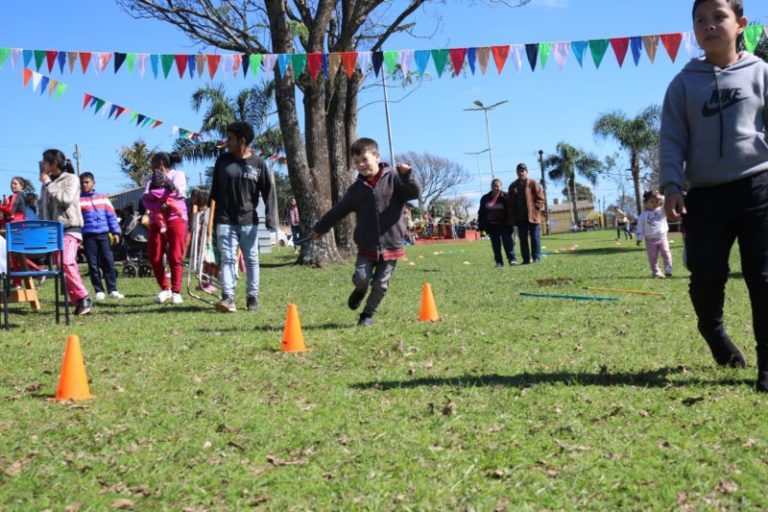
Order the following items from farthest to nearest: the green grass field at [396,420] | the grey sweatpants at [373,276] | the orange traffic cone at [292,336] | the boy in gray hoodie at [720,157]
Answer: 1. the grey sweatpants at [373,276]
2. the orange traffic cone at [292,336]
3. the boy in gray hoodie at [720,157]
4. the green grass field at [396,420]

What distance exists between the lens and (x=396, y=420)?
3.81 metres

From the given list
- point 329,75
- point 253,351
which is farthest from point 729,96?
point 329,75

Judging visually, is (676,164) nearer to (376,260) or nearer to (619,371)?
(619,371)

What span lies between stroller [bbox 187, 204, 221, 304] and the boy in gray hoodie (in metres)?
6.24

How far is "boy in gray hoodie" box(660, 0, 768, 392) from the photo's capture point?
3.85m

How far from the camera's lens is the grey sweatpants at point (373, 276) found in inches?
273

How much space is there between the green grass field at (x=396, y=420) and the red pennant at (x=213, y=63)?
29.3 feet

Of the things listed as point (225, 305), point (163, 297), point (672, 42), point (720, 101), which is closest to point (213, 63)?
point (163, 297)

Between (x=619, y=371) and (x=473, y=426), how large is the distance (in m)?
1.44

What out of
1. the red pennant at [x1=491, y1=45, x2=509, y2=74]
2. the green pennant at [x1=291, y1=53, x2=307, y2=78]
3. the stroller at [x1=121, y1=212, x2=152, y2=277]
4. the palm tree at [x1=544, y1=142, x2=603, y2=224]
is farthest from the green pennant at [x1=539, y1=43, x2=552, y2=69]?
the palm tree at [x1=544, y1=142, x2=603, y2=224]

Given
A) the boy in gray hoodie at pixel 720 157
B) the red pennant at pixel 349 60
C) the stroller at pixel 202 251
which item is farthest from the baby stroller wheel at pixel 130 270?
the boy in gray hoodie at pixel 720 157

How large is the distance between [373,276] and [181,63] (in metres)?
9.56

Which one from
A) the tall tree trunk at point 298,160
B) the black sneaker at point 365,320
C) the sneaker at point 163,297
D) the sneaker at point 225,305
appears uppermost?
the tall tree trunk at point 298,160

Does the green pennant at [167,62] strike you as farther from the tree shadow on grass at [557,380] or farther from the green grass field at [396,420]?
the tree shadow on grass at [557,380]
